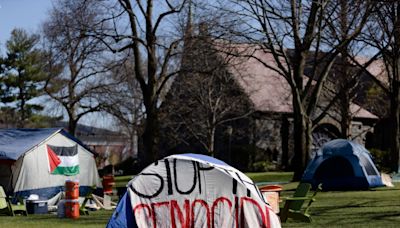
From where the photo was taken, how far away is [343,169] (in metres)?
25.4

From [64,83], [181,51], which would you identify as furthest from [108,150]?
[181,51]

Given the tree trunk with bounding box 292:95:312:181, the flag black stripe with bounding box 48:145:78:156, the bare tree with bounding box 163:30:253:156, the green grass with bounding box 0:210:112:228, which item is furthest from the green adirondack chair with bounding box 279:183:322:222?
the bare tree with bounding box 163:30:253:156

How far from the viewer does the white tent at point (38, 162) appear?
21953 mm

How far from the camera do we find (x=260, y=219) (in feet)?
35.2

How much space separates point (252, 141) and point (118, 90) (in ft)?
31.6

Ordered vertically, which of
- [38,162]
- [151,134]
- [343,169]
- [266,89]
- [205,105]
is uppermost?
[266,89]

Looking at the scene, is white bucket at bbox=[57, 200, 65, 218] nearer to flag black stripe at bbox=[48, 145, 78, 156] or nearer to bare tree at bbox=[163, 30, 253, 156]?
flag black stripe at bbox=[48, 145, 78, 156]

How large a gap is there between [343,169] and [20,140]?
11.4 meters

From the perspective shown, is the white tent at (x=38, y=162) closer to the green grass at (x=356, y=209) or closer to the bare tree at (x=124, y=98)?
the green grass at (x=356, y=209)

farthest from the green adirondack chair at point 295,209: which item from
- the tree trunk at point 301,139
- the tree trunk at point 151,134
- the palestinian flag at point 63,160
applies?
the tree trunk at point 151,134

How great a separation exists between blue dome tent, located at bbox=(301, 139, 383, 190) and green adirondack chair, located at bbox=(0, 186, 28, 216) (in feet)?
34.0

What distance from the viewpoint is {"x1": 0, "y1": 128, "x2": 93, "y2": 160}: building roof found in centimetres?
2175

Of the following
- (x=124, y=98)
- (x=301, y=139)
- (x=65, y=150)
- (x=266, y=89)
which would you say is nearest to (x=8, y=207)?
(x=65, y=150)

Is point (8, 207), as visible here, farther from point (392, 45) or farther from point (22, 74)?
point (22, 74)
